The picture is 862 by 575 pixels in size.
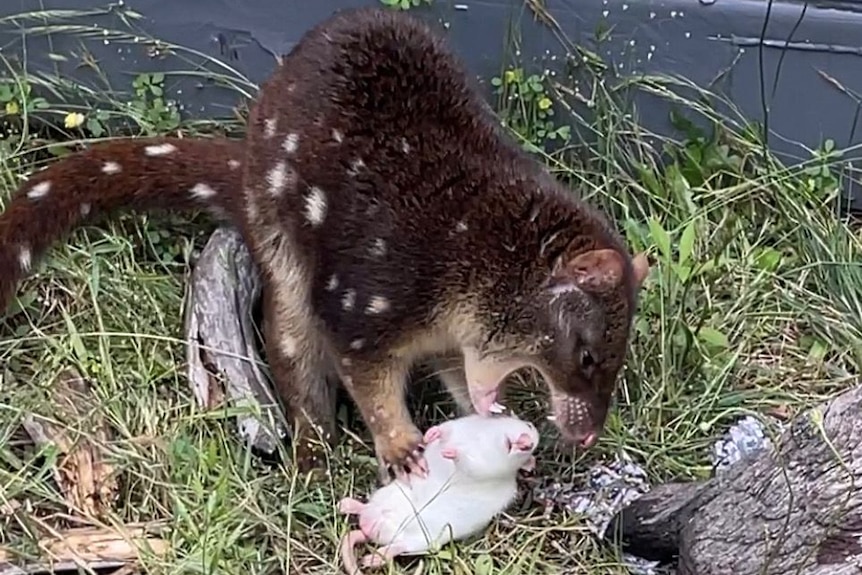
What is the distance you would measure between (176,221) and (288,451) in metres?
0.81

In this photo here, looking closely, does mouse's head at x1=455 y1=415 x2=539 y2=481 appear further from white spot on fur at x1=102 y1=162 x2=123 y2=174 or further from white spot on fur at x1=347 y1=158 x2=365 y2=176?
white spot on fur at x1=102 y1=162 x2=123 y2=174

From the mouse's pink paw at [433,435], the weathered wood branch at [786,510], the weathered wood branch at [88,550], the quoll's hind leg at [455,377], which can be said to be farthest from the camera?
the quoll's hind leg at [455,377]

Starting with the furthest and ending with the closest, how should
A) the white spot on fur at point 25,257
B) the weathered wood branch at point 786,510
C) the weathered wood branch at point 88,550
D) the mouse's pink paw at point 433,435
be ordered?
the white spot on fur at point 25,257 < the mouse's pink paw at point 433,435 < the weathered wood branch at point 88,550 < the weathered wood branch at point 786,510

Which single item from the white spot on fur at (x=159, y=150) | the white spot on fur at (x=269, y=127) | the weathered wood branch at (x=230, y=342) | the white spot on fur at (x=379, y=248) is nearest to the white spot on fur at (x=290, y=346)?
the weathered wood branch at (x=230, y=342)

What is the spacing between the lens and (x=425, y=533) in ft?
11.7

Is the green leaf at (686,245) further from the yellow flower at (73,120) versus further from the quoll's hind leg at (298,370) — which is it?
the yellow flower at (73,120)

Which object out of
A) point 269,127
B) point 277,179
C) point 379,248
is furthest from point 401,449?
point 269,127

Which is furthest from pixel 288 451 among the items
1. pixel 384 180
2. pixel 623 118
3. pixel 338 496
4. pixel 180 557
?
pixel 623 118

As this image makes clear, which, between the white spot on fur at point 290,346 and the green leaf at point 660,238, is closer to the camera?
the white spot on fur at point 290,346

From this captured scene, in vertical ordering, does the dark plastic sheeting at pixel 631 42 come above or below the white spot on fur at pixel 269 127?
above

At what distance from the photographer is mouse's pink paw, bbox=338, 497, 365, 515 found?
3627mm

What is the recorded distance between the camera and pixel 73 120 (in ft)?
14.9

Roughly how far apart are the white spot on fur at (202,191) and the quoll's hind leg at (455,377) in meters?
0.73

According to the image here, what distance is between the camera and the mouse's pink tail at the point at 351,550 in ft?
11.7
